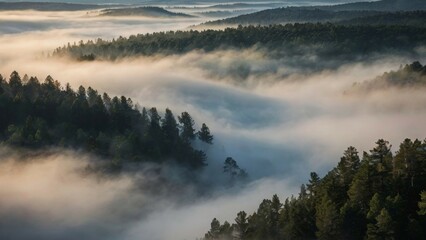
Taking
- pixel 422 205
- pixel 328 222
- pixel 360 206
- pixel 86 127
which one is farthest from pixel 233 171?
pixel 422 205

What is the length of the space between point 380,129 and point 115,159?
9982 cm

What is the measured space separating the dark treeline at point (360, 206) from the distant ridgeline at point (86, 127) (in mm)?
57300

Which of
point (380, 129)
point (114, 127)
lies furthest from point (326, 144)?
point (114, 127)

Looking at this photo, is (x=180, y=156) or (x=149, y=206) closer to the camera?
(x=149, y=206)

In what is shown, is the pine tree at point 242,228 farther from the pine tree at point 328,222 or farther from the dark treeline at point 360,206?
the pine tree at point 328,222

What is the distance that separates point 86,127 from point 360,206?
85.6 metres

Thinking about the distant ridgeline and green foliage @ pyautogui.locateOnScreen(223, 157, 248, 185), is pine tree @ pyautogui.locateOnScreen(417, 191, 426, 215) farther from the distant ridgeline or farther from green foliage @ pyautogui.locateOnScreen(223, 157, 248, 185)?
green foliage @ pyautogui.locateOnScreen(223, 157, 248, 185)

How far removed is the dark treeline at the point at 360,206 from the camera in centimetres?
6419

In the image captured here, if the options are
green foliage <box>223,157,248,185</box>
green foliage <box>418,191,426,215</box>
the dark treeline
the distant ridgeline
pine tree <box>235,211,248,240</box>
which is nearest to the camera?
green foliage <box>418,191,426,215</box>

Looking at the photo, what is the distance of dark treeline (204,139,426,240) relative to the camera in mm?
64188

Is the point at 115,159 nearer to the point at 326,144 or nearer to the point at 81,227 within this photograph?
the point at 81,227

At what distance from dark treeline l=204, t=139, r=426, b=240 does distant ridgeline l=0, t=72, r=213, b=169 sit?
188 feet

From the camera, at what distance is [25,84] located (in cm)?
15225

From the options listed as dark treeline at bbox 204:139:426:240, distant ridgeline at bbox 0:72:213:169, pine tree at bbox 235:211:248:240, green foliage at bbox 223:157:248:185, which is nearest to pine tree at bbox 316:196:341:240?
dark treeline at bbox 204:139:426:240
